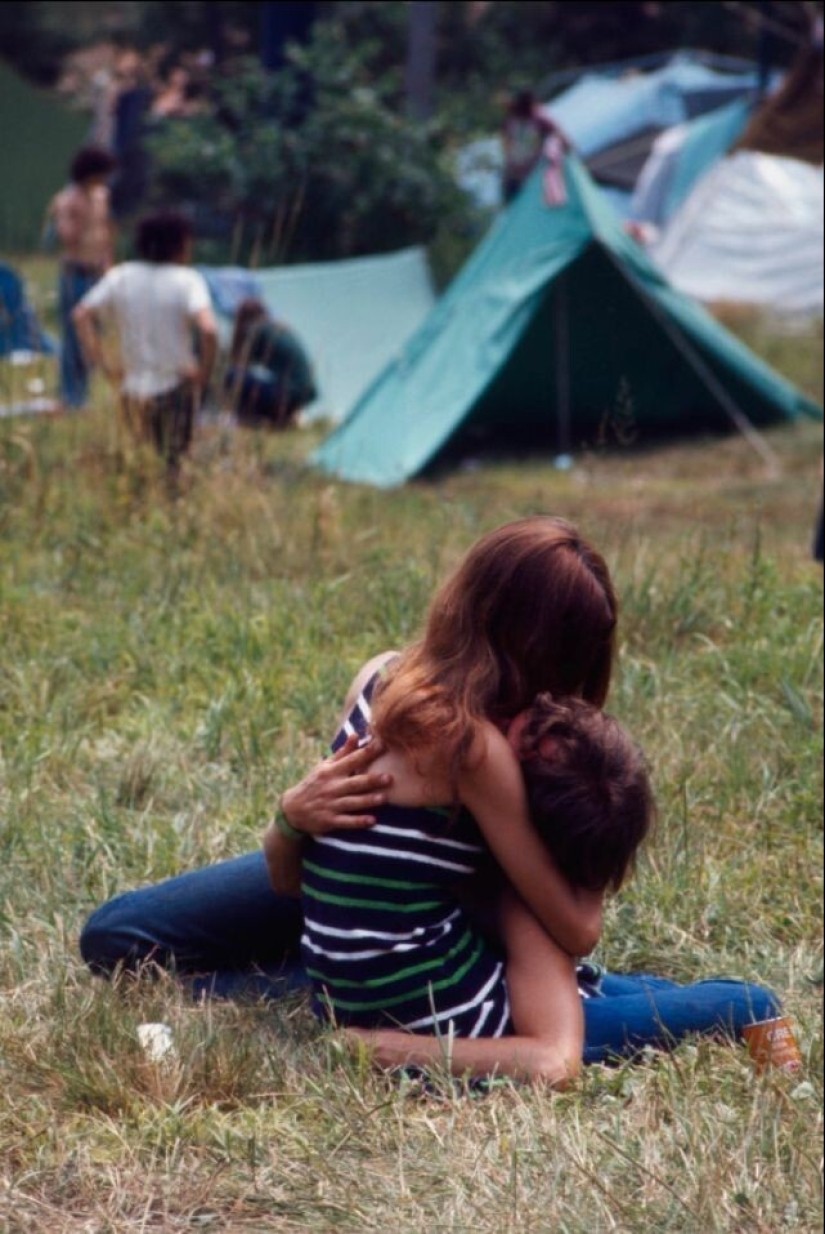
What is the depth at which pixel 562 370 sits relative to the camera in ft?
29.7

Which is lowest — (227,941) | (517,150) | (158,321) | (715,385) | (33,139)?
(715,385)

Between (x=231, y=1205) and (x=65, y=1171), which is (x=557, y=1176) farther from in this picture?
(x=65, y=1171)

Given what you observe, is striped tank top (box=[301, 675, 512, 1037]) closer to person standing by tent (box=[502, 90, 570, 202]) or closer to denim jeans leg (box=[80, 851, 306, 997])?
denim jeans leg (box=[80, 851, 306, 997])

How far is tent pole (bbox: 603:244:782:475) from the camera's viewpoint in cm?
864

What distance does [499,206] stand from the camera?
523 inches

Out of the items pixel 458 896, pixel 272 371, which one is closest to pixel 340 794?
pixel 458 896

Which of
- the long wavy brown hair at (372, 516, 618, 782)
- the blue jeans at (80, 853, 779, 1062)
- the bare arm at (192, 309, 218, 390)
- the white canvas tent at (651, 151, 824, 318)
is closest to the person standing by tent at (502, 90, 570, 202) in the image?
the white canvas tent at (651, 151, 824, 318)

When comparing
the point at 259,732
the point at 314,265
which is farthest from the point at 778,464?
the point at 259,732

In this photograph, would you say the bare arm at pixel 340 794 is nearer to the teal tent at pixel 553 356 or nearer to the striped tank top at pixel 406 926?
the striped tank top at pixel 406 926

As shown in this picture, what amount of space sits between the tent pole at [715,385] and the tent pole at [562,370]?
0.31m

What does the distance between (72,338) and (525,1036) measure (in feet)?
17.5

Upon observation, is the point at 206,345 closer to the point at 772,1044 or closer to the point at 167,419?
the point at 167,419

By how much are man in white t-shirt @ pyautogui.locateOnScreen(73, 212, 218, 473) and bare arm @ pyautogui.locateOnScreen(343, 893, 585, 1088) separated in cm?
381

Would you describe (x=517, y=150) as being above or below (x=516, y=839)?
below
